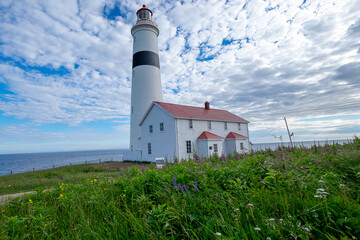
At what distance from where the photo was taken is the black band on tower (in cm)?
2322

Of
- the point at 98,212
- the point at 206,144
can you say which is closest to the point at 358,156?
the point at 98,212

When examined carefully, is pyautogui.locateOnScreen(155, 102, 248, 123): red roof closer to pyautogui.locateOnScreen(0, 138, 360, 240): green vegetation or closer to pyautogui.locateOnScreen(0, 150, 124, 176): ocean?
pyautogui.locateOnScreen(0, 138, 360, 240): green vegetation

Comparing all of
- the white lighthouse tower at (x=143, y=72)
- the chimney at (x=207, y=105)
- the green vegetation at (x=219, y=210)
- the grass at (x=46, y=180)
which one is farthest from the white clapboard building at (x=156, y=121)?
the green vegetation at (x=219, y=210)

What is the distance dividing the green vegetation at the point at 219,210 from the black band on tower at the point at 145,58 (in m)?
21.1

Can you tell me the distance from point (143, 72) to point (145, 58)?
1931 mm

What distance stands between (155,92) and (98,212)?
2149 centimetres

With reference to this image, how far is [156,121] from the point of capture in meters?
22.5

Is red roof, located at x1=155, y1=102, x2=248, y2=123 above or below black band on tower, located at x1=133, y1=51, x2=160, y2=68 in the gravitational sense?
below

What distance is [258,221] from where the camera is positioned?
70.5 inches

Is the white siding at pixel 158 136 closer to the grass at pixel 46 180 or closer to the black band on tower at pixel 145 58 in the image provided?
the black band on tower at pixel 145 58

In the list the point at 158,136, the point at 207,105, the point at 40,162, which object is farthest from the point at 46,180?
the point at 40,162

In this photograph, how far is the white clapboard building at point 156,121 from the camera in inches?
834

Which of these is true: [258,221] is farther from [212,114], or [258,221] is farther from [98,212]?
[212,114]

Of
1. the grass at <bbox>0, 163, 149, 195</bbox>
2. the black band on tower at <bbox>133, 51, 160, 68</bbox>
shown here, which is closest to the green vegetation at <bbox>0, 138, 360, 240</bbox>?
the grass at <bbox>0, 163, 149, 195</bbox>
